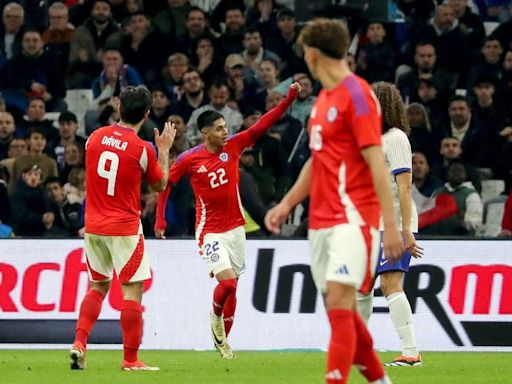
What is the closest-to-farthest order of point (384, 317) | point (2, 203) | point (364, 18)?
point (384, 317) → point (2, 203) → point (364, 18)

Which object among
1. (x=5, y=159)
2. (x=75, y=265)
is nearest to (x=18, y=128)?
(x=5, y=159)

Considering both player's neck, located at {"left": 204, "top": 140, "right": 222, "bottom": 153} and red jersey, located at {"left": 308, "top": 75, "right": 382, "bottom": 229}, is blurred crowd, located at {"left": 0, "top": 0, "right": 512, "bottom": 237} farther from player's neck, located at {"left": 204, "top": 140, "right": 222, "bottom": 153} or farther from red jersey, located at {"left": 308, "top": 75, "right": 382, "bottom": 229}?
red jersey, located at {"left": 308, "top": 75, "right": 382, "bottom": 229}

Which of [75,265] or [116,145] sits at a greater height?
[116,145]

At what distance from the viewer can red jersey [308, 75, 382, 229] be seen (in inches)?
330

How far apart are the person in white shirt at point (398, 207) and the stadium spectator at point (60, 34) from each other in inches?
450

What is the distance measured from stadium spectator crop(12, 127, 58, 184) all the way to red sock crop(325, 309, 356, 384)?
11.9 metres

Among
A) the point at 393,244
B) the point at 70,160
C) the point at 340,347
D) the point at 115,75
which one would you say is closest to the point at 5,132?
the point at 70,160

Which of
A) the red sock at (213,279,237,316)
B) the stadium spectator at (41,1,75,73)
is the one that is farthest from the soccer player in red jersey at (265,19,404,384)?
the stadium spectator at (41,1,75,73)

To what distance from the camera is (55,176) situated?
19.8 m

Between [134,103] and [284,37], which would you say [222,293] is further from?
[284,37]

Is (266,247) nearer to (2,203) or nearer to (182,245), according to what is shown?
(182,245)

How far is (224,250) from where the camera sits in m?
14.1

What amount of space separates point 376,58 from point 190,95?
9.36ft

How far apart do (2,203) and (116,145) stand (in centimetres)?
715
